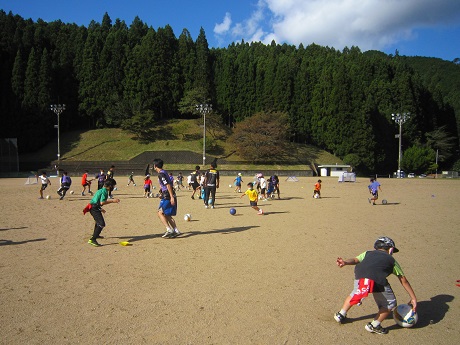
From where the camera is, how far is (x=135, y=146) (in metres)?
56.4

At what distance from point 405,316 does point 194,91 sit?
63.3m

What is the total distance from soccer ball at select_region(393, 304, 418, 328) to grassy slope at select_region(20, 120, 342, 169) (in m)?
46.9

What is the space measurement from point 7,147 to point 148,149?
1871 cm

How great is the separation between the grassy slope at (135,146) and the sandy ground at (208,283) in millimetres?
41807

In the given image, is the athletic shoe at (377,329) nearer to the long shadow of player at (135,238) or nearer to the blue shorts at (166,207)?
the blue shorts at (166,207)

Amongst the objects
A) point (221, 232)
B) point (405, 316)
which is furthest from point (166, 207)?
point (405, 316)

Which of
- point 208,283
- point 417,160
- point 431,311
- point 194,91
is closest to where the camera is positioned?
point 431,311

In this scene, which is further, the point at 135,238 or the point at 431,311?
the point at 135,238

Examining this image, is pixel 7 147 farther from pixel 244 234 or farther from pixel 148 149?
pixel 244 234

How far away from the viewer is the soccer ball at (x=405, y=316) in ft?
13.8

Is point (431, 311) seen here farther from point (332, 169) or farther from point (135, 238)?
point (332, 169)

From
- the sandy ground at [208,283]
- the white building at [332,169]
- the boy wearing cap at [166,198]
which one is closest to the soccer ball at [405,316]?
the sandy ground at [208,283]

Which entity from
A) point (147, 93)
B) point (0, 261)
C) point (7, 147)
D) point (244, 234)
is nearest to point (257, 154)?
point (147, 93)

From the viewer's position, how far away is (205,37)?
78375 millimetres
